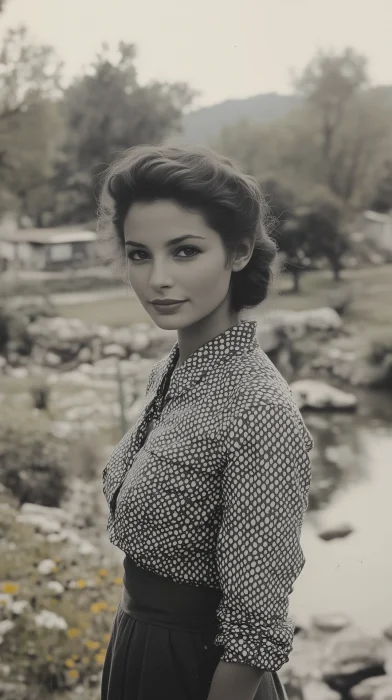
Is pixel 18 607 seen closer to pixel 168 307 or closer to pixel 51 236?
pixel 51 236

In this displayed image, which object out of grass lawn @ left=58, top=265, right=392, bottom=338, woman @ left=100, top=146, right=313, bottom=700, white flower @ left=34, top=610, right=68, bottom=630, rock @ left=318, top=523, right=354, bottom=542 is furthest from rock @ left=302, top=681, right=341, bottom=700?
woman @ left=100, top=146, right=313, bottom=700

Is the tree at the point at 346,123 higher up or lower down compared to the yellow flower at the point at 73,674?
higher up

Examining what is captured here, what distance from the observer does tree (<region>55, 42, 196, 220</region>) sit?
313 cm

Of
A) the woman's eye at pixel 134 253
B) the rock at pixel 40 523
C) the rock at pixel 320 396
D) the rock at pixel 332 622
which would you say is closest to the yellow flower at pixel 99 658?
the rock at pixel 40 523

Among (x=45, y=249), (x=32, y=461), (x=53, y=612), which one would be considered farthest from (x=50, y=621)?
(x=45, y=249)

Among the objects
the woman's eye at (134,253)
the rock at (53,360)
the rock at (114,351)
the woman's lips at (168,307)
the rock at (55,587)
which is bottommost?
the rock at (55,587)

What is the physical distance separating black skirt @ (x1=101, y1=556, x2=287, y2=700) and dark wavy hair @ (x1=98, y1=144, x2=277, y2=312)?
354 mm

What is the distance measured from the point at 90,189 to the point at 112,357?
2.31 ft

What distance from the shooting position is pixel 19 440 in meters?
3.21

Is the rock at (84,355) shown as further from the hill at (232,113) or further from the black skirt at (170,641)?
the black skirt at (170,641)

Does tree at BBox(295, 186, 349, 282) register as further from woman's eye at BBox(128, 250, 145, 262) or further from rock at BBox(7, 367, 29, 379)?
woman's eye at BBox(128, 250, 145, 262)

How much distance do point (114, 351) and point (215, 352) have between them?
2368 millimetres

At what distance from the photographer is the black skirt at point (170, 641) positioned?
91 centimetres

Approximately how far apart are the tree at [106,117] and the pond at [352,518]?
130 centimetres
